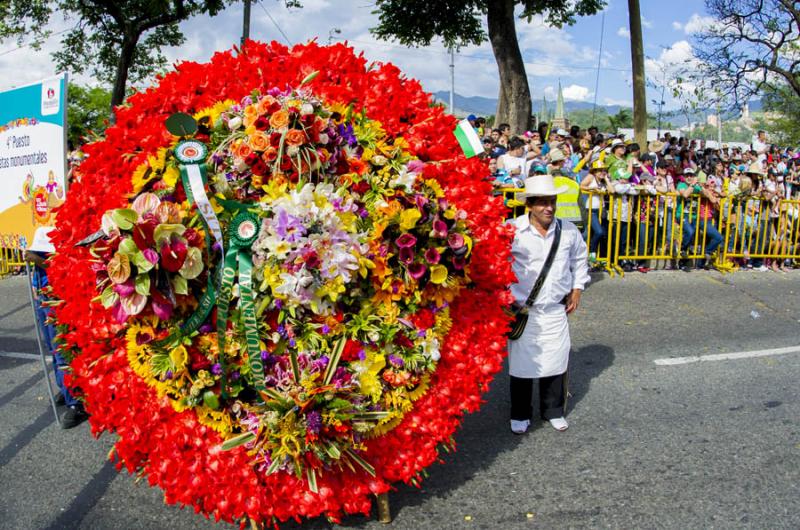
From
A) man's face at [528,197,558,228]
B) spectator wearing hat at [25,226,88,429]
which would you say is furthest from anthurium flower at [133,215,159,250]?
man's face at [528,197,558,228]

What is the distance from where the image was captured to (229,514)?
134 inches

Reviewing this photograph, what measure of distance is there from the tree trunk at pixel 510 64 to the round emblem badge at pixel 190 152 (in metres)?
15.5

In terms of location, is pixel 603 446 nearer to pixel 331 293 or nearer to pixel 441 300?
pixel 441 300

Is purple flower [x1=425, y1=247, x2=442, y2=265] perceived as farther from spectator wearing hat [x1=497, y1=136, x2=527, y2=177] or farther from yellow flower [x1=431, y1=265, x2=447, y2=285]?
spectator wearing hat [x1=497, y1=136, x2=527, y2=177]

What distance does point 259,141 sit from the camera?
3391 mm

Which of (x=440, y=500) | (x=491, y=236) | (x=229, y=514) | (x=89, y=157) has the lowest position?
(x=440, y=500)

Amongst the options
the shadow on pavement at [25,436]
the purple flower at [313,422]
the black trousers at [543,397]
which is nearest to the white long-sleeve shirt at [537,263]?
the black trousers at [543,397]

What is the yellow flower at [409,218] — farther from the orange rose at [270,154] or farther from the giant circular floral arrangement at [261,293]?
the orange rose at [270,154]

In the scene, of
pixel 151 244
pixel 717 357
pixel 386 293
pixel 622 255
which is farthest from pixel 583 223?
pixel 151 244

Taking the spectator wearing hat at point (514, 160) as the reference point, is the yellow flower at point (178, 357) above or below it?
below

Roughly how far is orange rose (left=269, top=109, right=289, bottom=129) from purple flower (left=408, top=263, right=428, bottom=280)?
93 cm

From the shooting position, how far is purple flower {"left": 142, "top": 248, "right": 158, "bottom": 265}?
307cm

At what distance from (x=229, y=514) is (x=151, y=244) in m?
1.37

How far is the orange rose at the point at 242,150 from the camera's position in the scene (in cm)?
342
